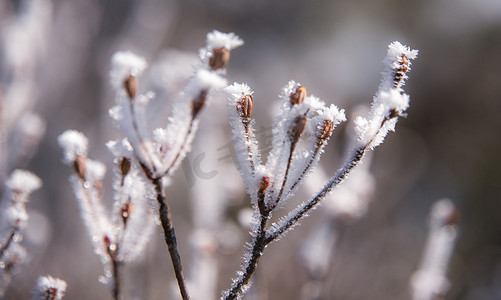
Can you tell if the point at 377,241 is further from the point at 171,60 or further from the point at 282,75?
the point at 282,75

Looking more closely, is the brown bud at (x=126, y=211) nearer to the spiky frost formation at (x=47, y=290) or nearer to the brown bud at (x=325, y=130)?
the spiky frost formation at (x=47, y=290)

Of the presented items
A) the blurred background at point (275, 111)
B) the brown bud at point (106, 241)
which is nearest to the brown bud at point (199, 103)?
the brown bud at point (106, 241)

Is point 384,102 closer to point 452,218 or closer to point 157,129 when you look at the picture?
point 157,129

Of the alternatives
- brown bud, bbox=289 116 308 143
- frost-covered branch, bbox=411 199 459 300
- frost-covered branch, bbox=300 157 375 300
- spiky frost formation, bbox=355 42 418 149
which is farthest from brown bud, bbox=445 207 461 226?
brown bud, bbox=289 116 308 143

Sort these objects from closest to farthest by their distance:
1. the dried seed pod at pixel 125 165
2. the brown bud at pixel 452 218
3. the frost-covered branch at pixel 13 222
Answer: the dried seed pod at pixel 125 165 → the frost-covered branch at pixel 13 222 → the brown bud at pixel 452 218

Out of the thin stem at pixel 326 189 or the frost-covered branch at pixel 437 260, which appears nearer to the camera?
the thin stem at pixel 326 189

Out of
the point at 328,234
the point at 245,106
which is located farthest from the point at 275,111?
the point at 245,106
